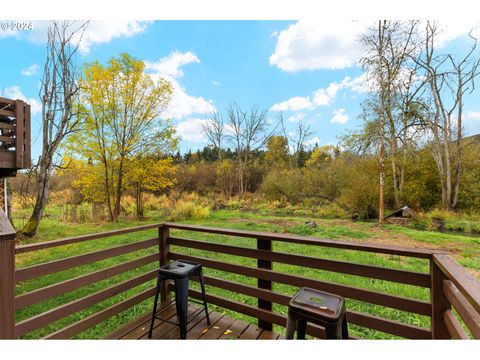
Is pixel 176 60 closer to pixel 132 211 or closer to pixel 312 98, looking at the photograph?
pixel 132 211

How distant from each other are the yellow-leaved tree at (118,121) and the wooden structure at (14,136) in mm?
4021

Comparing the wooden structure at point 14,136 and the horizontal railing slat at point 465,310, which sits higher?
the wooden structure at point 14,136

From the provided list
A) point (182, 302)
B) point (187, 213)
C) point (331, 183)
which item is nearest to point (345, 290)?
point (182, 302)

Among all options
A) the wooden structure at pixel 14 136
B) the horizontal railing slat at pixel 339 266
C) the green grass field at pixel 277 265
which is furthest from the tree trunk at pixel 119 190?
the horizontal railing slat at pixel 339 266

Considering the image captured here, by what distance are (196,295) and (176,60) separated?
24.6 feet

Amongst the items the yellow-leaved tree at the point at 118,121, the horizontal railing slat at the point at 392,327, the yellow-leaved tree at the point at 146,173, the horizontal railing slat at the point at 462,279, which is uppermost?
the yellow-leaved tree at the point at 118,121

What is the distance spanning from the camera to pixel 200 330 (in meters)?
2.01

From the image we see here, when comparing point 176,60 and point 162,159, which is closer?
point 176,60

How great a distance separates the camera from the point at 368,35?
9008 mm

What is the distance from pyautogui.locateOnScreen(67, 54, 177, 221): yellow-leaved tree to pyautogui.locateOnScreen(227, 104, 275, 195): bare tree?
9.06 m

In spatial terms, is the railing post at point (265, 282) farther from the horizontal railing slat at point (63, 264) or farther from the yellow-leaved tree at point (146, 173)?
the yellow-leaved tree at point (146, 173)

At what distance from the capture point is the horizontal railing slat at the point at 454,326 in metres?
0.99

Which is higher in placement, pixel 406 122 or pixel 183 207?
pixel 406 122
